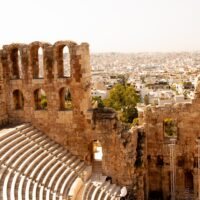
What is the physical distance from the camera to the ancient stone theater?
18.5 meters

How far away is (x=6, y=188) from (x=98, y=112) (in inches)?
264

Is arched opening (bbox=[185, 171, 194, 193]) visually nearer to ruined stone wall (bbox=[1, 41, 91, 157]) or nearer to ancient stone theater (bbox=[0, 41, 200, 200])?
ancient stone theater (bbox=[0, 41, 200, 200])

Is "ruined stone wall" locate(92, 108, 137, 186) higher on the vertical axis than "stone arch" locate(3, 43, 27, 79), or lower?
lower

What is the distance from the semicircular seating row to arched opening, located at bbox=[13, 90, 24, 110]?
1493 millimetres

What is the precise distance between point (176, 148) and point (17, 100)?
9.18 meters

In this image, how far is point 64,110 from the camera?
771 inches

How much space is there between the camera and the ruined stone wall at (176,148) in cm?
1955

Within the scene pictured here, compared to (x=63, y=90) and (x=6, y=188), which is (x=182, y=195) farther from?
(x=6, y=188)

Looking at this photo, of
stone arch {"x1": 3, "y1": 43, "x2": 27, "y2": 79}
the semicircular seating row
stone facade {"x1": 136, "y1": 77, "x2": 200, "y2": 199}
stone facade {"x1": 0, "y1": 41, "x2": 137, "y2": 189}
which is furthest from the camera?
stone arch {"x1": 3, "y1": 43, "x2": 27, "y2": 79}

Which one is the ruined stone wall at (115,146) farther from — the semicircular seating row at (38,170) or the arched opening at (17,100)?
the arched opening at (17,100)

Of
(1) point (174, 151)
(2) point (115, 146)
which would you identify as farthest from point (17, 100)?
(1) point (174, 151)

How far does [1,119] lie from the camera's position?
65.0 feet

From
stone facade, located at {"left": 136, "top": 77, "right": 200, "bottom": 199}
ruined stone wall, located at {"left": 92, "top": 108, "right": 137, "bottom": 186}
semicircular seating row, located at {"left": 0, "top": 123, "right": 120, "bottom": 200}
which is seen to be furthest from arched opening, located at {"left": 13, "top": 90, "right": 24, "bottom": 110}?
stone facade, located at {"left": 136, "top": 77, "right": 200, "bottom": 199}

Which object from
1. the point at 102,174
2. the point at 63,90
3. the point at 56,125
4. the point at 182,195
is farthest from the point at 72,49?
the point at 182,195
